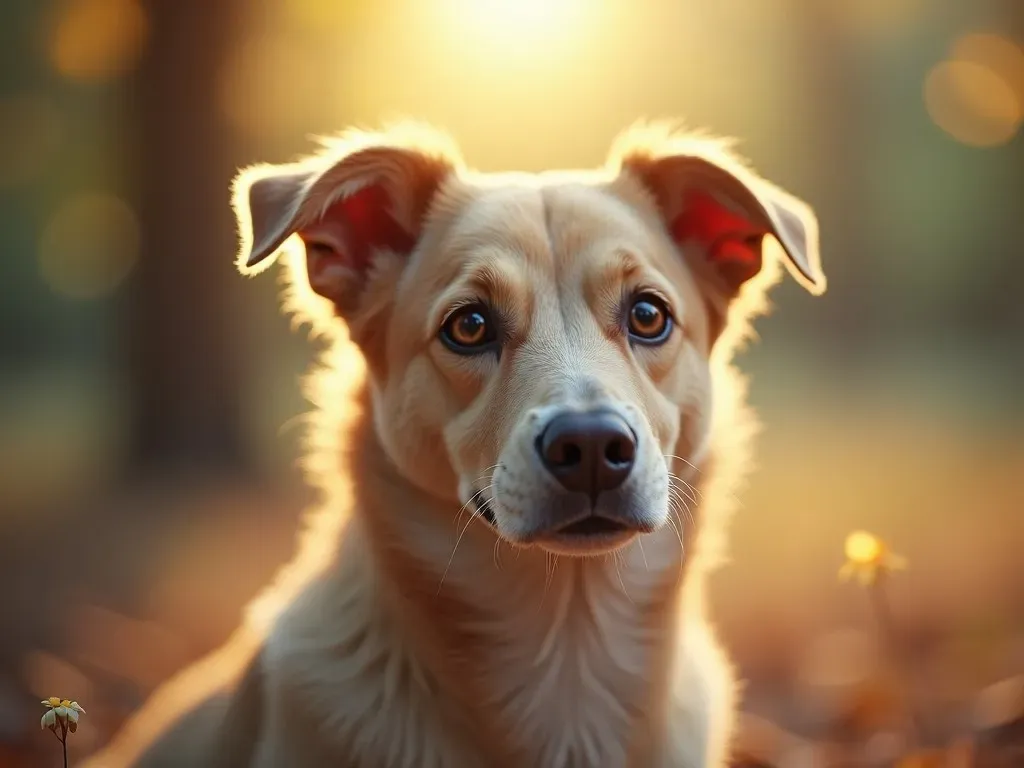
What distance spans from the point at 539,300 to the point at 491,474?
46 cm

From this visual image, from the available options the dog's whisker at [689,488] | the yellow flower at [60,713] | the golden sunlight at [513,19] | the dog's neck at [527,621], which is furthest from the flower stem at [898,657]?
the golden sunlight at [513,19]

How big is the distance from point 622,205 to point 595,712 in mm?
1336

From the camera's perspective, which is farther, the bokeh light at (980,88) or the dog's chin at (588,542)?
the bokeh light at (980,88)

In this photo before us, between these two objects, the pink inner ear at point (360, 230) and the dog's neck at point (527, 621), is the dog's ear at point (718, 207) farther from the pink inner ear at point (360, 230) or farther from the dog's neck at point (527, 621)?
the dog's neck at point (527, 621)

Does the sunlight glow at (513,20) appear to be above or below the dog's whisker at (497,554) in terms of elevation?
above

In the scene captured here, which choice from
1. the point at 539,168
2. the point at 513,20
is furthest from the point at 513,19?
the point at 539,168

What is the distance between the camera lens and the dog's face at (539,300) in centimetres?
245

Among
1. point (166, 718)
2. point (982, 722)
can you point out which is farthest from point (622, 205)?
point (982, 722)

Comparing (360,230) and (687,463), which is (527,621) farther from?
(360,230)

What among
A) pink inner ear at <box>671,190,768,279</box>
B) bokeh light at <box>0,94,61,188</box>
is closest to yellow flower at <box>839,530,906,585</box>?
pink inner ear at <box>671,190,768,279</box>

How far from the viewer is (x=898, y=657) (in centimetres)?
489

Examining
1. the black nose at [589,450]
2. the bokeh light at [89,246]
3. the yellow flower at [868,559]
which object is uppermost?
the black nose at [589,450]

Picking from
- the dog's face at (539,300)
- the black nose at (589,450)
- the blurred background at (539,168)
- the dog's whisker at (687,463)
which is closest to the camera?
the black nose at (589,450)

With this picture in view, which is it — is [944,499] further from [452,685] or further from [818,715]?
[452,685]
